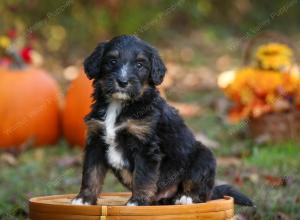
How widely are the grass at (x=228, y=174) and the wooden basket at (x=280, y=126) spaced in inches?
7.9

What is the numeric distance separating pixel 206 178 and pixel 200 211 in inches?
15.9

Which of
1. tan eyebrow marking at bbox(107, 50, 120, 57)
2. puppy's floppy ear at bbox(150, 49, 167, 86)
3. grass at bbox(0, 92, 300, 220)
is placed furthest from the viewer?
grass at bbox(0, 92, 300, 220)

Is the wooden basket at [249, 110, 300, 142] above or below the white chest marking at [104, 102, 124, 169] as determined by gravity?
above

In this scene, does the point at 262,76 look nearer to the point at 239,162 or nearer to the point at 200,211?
the point at 239,162

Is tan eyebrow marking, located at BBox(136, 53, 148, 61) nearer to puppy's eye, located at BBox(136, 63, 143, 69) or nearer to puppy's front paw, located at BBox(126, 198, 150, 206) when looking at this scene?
puppy's eye, located at BBox(136, 63, 143, 69)

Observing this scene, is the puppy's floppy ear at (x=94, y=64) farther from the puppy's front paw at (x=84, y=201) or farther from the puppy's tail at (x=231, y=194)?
the puppy's tail at (x=231, y=194)

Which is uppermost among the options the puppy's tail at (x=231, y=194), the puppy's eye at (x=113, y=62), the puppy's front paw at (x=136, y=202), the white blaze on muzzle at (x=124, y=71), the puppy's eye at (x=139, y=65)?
the puppy's eye at (x=113, y=62)

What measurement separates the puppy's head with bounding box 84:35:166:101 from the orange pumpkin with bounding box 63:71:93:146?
4423mm

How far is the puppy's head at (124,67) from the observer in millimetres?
3861

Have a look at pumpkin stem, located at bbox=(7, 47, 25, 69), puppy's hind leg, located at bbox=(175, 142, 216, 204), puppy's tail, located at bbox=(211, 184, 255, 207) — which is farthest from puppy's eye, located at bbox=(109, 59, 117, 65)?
pumpkin stem, located at bbox=(7, 47, 25, 69)

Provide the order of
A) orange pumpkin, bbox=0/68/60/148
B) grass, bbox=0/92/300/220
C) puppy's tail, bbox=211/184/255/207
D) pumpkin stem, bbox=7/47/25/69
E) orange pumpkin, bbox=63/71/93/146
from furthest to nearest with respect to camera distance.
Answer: pumpkin stem, bbox=7/47/25/69
orange pumpkin, bbox=0/68/60/148
orange pumpkin, bbox=63/71/93/146
grass, bbox=0/92/300/220
puppy's tail, bbox=211/184/255/207

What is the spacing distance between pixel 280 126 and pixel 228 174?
1.83m

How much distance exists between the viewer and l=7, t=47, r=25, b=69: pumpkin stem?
348 inches

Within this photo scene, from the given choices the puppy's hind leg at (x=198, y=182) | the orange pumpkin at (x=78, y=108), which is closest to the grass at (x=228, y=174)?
the orange pumpkin at (x=78, y=108)
